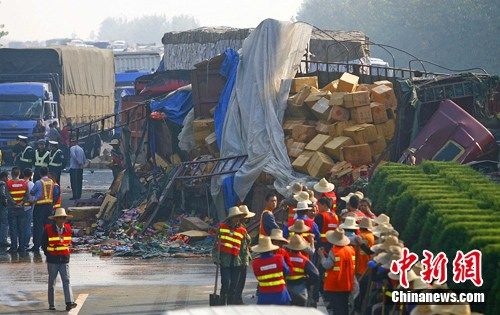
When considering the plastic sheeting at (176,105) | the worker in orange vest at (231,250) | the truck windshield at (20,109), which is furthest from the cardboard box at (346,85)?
the truck windshield at (20,109)


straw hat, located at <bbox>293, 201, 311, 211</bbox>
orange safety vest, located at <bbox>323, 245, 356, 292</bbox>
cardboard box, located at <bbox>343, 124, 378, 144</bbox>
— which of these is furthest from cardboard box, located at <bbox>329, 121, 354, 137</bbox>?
orange safety vest, located at <bbox>323, 245, 356, 292</bbox>

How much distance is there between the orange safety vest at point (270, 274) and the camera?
55.3ft

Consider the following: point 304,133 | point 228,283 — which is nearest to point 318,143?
point 304,133

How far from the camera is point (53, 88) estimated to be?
51.7 metres

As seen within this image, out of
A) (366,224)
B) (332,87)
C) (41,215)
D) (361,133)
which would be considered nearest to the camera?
(366,224)

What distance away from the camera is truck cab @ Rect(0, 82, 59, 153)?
47938 millimetres

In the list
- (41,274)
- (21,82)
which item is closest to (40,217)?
(41,274)

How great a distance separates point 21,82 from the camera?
50156 mm

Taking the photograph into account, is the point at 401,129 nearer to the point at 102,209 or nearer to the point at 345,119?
the point at 345,119

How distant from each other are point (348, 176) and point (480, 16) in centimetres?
6279

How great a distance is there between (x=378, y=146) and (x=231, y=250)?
9.64m

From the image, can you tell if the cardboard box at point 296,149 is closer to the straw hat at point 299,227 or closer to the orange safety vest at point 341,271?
the straw hat at point 299,227

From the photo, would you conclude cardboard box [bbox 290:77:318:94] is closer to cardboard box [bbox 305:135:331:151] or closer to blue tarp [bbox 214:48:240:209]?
blue tarp [bbox 214:48:240:209]

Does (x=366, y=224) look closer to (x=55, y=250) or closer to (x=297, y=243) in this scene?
(x=297, y=243)
